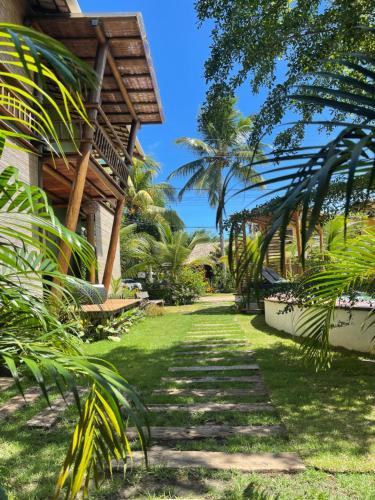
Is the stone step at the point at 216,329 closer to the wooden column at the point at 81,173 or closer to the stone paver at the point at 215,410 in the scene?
the stone paver at the point at 215,410

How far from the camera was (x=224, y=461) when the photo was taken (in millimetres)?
2564

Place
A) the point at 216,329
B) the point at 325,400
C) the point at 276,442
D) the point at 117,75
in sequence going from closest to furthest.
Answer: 1. the point at 276,442
2. the point at 325,400
3. the point at 117,75
4. the point at 216,329

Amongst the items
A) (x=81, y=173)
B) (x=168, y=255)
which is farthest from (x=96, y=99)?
(x=168, y=255)

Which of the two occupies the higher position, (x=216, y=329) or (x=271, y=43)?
(x=271, y=43)

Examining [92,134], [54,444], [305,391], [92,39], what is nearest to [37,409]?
[54,444]

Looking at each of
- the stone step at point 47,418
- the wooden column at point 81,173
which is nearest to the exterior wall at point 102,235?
the wooden column at point 81,173

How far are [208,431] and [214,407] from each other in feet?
2.00

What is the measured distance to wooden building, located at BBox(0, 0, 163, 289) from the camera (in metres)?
6.50

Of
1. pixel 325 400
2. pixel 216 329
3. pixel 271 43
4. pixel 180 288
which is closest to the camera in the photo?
pixel 325 400

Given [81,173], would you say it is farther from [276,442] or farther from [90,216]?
[276,442]

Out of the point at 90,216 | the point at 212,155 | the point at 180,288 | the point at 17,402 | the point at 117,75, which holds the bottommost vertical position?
the point at 17,402

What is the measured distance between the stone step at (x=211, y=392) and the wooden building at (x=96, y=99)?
212 centimetres

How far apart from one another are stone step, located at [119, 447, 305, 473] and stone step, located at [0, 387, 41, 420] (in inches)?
59.3

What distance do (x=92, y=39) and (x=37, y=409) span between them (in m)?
6.23
